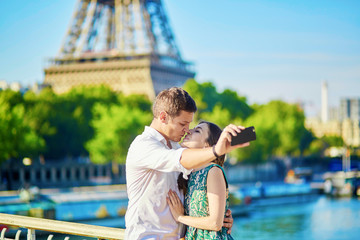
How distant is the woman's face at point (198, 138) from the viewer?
355 centimetres

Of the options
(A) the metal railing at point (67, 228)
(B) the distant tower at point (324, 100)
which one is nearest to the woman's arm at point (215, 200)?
(A) the metal railing at point (67, 228)

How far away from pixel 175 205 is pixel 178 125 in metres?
0.49

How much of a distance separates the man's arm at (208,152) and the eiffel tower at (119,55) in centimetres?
5521

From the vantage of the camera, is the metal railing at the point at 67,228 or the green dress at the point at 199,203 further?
the metal railing at the point at 67,228

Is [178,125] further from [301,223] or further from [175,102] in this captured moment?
[301,223]

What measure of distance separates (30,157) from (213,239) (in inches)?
1473

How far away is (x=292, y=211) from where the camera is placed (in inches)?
1497

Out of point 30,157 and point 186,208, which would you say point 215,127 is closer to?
point 186,208

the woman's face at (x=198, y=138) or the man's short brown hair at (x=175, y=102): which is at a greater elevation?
the man's short brown hair at (x=175, y=102)

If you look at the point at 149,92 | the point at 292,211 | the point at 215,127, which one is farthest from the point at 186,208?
the point at 149,92

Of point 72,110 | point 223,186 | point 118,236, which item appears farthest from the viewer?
point 72,110

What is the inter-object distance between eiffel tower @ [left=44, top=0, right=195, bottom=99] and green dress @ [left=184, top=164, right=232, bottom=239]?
180ft

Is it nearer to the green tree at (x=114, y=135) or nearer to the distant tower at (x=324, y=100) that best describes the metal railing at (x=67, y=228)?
the green tree at (x=114, y=135)

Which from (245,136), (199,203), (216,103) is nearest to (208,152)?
(245,136)
